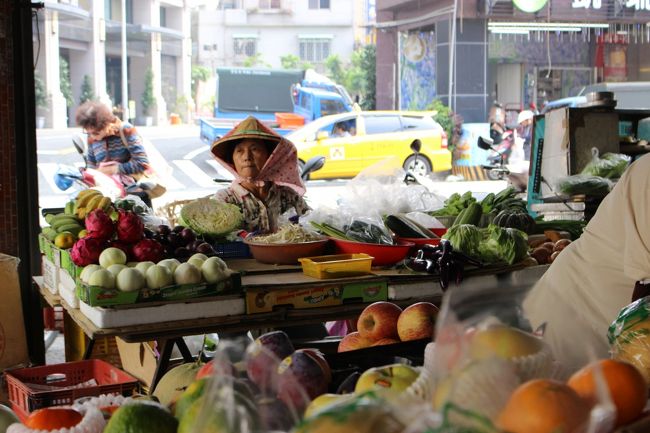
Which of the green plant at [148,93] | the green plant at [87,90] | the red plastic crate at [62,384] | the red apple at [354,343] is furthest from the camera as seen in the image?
the green plant at [148,93]

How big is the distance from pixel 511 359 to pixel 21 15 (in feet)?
17.0

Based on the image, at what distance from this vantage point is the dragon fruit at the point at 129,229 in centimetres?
352

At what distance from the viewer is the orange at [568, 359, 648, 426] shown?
1.19 metres

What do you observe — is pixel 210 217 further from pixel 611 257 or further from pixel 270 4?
pixel 270 4

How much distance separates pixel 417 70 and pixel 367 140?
16.0ft

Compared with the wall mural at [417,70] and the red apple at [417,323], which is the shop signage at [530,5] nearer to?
the wall mural at [417,70]

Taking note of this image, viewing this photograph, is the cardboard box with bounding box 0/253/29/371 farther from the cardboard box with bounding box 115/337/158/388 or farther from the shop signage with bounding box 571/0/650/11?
the shop signage with bounding box 571/0/650/11

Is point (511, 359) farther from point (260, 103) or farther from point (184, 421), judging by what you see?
point (260, 103)

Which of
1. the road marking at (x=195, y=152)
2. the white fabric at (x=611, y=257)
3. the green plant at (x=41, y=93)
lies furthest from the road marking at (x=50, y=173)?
the white fabric at (x=611, y=257)

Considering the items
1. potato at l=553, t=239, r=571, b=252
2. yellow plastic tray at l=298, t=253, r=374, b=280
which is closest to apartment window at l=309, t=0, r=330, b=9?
potato at l=553, t=239, r=571, b=252

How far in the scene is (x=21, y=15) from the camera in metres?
5.50

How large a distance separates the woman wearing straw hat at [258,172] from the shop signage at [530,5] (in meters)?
12.5

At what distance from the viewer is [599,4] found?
16.5 m

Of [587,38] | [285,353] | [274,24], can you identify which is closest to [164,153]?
[274,24]
